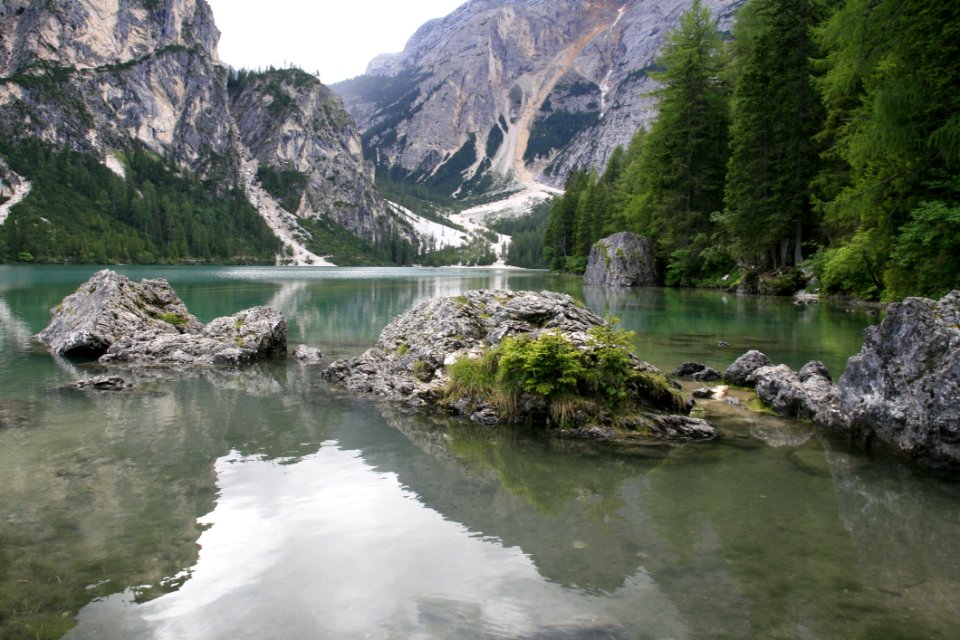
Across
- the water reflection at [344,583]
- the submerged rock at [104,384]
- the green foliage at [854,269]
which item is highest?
the green foliage at [854,269]

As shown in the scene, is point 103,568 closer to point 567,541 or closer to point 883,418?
point 567,541

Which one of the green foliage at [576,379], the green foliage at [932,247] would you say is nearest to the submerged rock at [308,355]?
the green foliage at [576,379]

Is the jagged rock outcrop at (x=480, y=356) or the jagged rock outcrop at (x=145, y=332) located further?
the jagged rock outcrop at (x=145, y=332)

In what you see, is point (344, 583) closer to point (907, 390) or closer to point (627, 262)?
point (907, 390)

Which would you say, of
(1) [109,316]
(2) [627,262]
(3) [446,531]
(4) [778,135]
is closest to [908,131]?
(3) [446,531]

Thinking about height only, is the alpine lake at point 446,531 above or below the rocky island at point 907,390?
below

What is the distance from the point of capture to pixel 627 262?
53281mm

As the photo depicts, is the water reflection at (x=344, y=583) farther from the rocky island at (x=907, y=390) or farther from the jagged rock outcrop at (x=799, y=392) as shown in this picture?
the jagged rock outcrop at (x=799, y=392)

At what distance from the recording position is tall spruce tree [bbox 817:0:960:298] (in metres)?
13.0

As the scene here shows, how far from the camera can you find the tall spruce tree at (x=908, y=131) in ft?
42.5

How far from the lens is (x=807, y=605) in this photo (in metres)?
4.60

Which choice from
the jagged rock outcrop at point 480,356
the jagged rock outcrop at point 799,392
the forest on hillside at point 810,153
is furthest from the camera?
the forest on hillside at point 810,153

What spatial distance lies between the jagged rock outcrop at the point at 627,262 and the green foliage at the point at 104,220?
124m

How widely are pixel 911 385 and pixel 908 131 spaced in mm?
8604
